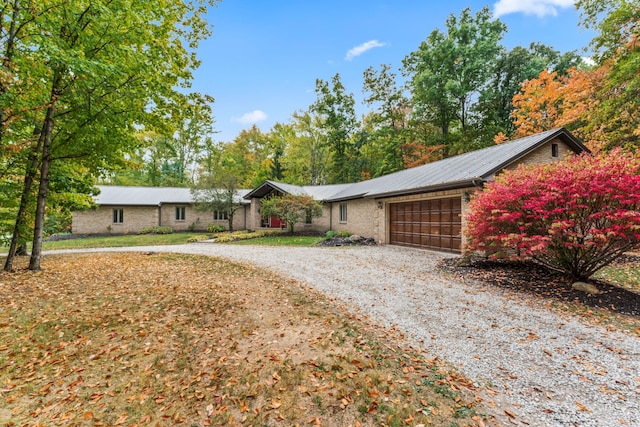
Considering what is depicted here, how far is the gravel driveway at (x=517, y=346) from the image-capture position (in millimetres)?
2629

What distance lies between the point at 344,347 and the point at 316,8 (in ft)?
49.6

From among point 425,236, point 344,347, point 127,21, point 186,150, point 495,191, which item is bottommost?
point 344,347

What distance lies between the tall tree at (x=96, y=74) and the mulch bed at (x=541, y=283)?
32.9 ft

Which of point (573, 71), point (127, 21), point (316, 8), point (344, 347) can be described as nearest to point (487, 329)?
point (344, 347)

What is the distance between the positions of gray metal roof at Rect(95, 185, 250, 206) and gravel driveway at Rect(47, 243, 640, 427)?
63.4 feet

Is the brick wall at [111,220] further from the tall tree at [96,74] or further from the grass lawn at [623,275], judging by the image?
the grass lawn at [623,275]

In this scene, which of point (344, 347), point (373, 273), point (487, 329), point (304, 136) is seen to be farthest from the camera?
point (304, 136)

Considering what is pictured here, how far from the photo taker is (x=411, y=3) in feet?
41.2

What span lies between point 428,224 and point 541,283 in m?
5.74

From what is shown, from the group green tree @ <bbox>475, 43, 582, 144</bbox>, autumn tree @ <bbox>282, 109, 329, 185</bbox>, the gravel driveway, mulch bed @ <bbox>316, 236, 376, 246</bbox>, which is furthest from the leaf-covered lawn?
autumn tree @ <bbox>282, 109, 329, 185</bbox>

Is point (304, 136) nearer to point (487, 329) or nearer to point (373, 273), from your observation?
point (373, 273)

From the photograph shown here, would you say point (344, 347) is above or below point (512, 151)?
below

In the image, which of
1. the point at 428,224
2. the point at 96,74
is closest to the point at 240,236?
the point at 428,224

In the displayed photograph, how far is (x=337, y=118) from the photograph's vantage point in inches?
1316
